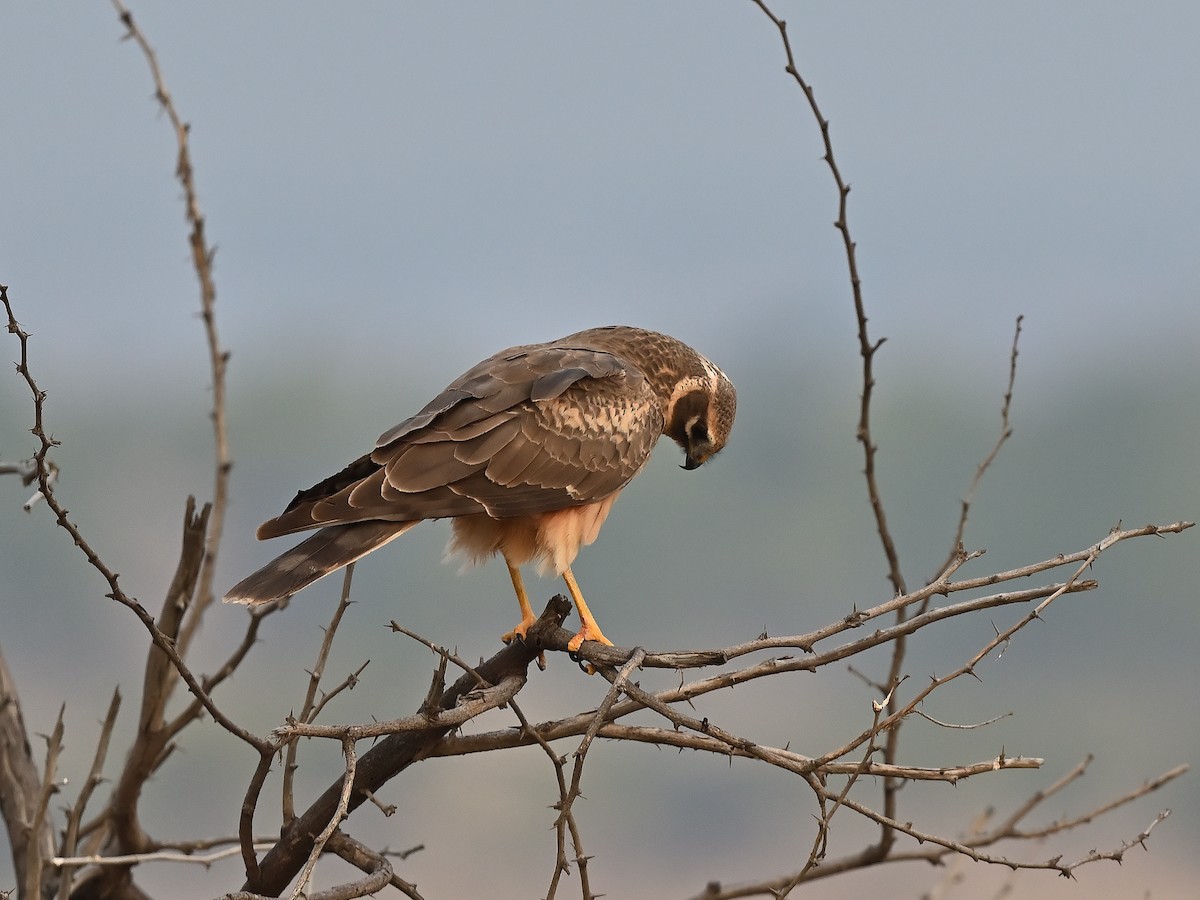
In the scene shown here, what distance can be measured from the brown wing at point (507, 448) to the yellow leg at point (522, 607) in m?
0.34

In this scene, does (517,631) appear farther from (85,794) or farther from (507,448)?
(85,794)

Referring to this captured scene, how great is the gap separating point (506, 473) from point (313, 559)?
88 cm

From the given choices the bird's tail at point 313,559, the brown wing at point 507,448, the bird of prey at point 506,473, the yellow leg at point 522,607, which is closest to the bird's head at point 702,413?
the bird of prey at point 506,473

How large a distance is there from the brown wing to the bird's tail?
55 mm

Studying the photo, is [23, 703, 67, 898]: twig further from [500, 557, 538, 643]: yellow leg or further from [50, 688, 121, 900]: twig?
[500, 557, 538, 643]: yellow leg

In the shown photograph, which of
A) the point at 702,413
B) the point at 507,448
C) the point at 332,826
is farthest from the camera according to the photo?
the point at 702,413

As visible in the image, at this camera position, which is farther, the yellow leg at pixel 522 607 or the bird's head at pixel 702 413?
the bird's head at pixel 702 413

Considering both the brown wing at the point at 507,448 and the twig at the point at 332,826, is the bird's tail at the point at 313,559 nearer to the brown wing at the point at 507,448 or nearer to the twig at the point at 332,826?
the brown wing at the point at 507,448

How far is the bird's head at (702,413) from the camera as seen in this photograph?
5828 mm

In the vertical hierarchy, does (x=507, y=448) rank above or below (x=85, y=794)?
above

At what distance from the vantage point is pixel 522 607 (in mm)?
4848

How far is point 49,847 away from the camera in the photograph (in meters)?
4.36

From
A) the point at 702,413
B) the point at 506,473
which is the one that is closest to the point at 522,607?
the point at 506,473

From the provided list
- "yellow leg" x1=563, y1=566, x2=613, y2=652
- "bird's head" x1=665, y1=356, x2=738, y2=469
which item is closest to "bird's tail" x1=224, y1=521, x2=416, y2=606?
"yellow leg" x1=563, y1=566, x2=613, y2=652
